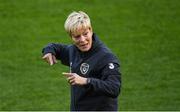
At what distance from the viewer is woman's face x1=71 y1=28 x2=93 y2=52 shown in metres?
4.90

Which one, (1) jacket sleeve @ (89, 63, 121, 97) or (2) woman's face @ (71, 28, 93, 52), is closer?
(1) jacket sleeve @ (89, 63, 121, 97)

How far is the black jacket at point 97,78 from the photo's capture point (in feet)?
15.5

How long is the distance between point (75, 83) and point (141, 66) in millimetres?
4987

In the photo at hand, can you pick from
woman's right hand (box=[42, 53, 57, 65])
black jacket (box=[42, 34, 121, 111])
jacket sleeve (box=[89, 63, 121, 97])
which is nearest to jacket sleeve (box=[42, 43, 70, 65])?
woman's right hand (box=[42, 53, 57, 65])

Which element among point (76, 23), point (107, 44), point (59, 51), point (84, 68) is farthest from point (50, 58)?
point (107, 44)

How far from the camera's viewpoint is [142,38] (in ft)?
34.1

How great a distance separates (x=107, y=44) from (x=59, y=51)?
471cm

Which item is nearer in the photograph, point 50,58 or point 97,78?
point 97,78

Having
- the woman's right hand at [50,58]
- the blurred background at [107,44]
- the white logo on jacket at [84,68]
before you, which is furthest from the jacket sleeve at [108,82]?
the blurred background at [107,44]

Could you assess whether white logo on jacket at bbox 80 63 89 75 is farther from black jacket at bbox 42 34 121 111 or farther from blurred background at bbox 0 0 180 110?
blurred background at bbox 0 0 180 110

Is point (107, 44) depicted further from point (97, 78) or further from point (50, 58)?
point (97, 78)

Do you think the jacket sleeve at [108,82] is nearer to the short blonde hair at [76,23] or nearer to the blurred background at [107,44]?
the short blonde hair at [76,23]

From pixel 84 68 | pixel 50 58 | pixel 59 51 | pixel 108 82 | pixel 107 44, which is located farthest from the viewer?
pixel 107 44

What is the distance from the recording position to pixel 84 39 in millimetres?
4902
